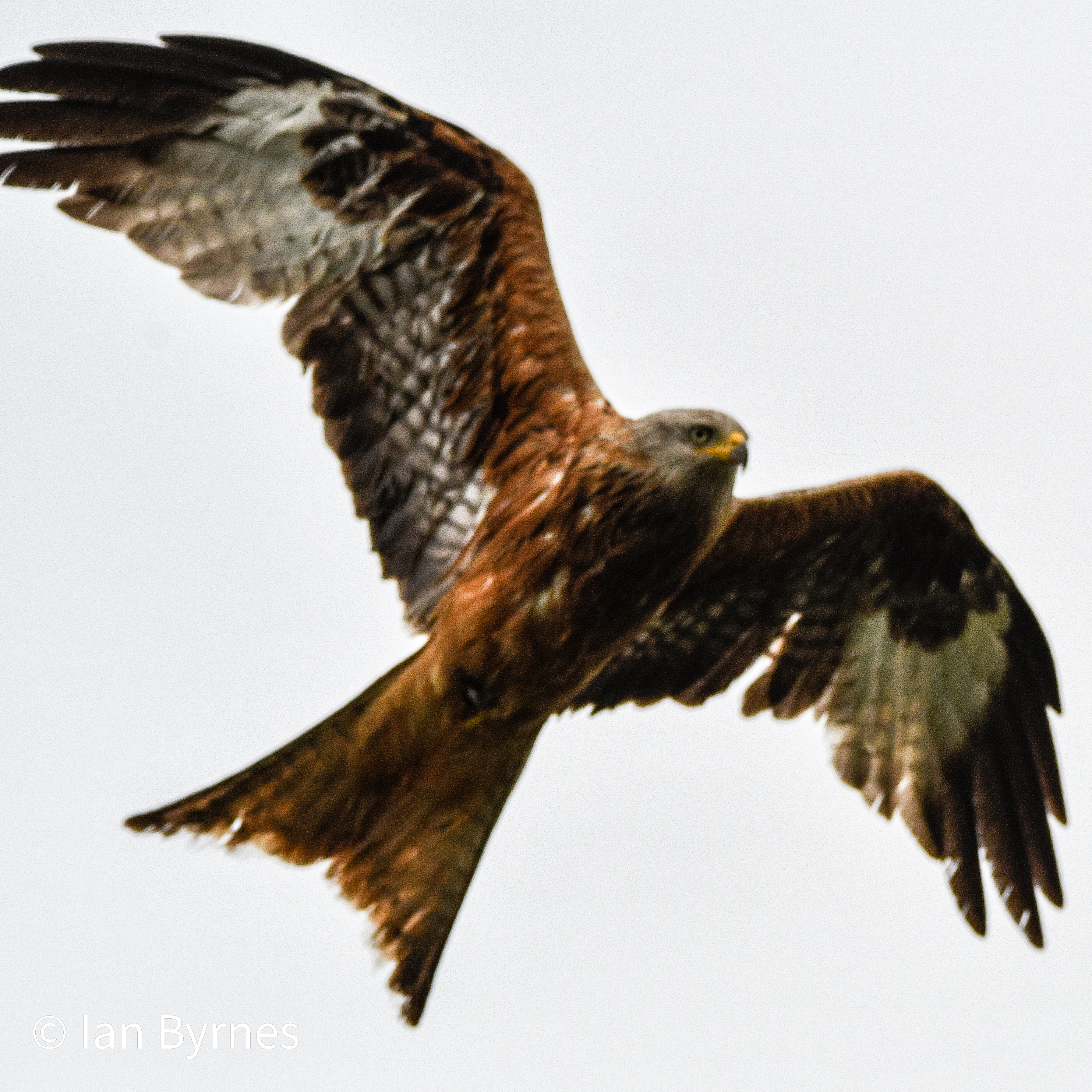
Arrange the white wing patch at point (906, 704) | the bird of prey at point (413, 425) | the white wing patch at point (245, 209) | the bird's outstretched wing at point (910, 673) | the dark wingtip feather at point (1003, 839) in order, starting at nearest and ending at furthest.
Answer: the bird of prey at point (413, 425) < the white wing patch at point (245, 209) < the bird's outstretched wing at point (910, 673) < the dark wingtip feather at point (1003, 839) < the white wing patch at point (906, 704)

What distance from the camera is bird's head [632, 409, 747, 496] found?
6.52 m

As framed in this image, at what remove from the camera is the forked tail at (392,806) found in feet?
22.1

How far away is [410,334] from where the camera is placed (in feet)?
23.4

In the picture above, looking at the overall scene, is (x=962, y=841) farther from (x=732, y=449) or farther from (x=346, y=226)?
(x=346, y=226)

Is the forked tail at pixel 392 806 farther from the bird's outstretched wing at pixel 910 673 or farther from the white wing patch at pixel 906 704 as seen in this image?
the white wing patch at pixel 906 704

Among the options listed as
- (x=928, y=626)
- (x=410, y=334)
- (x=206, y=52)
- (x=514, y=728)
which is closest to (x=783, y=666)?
(x=928, y=626)

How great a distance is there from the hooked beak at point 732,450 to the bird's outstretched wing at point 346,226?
64cm

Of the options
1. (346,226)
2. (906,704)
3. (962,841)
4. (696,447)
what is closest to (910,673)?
(906,704)

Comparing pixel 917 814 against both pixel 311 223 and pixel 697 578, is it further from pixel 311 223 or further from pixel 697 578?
pixel 311 223

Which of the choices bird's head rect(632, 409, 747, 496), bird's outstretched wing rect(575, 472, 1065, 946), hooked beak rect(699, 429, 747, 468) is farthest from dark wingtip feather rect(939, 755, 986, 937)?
hooked beak rect(699, 429, 747, 468)

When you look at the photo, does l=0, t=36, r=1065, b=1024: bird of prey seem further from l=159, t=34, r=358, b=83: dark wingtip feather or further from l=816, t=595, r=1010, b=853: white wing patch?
l=816, t=595, r=1010, b=853: white wing patch

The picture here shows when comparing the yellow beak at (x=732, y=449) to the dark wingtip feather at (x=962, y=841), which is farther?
the dark wingtip feather at (x=962, y=841)

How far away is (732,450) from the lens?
21.3 feet

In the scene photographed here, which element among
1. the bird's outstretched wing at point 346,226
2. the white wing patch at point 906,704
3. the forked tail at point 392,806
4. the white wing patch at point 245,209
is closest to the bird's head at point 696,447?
the bird's outstretched wing at point 346,226
